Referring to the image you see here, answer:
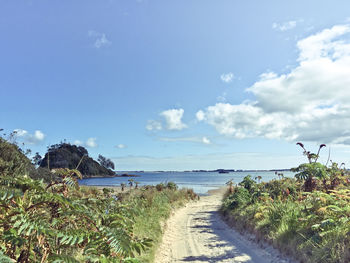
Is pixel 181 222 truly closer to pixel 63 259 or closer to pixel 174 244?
pixel 174 244

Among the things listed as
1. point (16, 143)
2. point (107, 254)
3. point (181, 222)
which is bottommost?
point (181, 222)

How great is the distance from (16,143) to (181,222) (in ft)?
34.9

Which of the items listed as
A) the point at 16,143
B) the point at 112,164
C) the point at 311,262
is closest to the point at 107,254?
the point at 311,262

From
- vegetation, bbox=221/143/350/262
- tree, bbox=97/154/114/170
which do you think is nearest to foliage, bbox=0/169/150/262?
vegetation, bbox=221/143/350/262

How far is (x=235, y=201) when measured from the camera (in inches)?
513

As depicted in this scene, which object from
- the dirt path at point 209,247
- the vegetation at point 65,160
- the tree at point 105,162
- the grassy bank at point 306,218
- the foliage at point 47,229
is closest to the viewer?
the foliage at point 47,229

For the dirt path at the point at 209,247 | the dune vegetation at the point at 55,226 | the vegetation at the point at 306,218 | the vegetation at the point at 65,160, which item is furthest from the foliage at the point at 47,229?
the vegetation at the point at 306,218

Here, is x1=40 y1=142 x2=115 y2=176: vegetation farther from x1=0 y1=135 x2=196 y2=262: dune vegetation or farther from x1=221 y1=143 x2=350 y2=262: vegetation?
x1=221 y1=143 x2=350 y2=262: vegetation

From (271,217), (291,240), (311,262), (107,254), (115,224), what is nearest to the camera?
(107,254)

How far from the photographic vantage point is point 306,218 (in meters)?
7.09

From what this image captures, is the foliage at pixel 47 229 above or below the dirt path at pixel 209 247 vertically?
above

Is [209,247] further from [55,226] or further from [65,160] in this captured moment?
[55,226]

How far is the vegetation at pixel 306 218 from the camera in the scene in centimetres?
564

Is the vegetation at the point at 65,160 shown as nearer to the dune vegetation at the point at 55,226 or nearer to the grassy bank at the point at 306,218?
the dune vegetation at the point at 55,226
